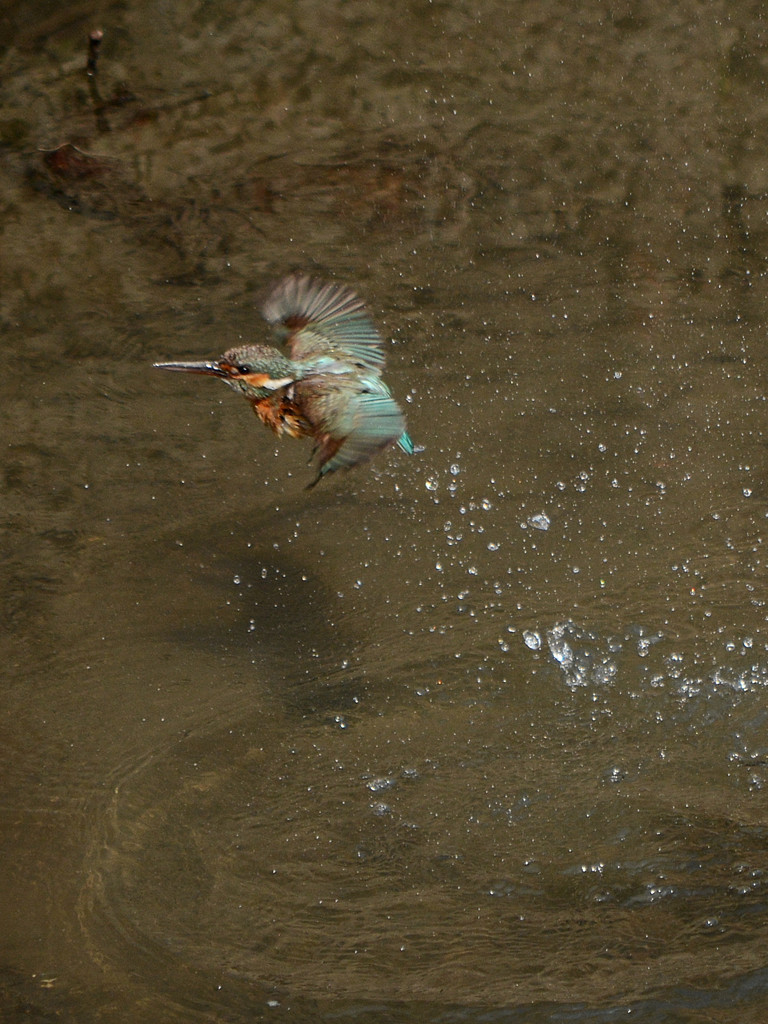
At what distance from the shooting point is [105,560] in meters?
2.75

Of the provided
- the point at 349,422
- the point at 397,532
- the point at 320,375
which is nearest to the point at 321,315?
the point at 320,375

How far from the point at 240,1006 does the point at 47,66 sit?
258cm

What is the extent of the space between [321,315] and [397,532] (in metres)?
0.80

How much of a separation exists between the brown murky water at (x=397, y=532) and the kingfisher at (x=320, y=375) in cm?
69

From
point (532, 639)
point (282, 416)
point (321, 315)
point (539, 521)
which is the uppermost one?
point (321, 315)

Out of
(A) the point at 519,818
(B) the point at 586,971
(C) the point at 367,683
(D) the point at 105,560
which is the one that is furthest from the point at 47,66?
(B) the point at 586,971

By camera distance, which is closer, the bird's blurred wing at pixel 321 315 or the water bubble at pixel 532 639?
the bird's blurred wing at pixel 321 315

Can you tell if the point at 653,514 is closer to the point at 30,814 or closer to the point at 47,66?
the point at 30,814

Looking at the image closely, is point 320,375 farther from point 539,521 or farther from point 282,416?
point 539,521

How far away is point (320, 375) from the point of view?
2.03 meters

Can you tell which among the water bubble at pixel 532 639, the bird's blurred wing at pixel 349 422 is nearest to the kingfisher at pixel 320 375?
the bird's blurred wing at pixel 349 422

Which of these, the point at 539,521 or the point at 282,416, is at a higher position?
the point at 282,416

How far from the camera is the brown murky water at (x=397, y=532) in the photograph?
205 centimetres

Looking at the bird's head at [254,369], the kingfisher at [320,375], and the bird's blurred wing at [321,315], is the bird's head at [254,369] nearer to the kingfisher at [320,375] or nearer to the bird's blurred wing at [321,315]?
the kingfisher at [320,375]
